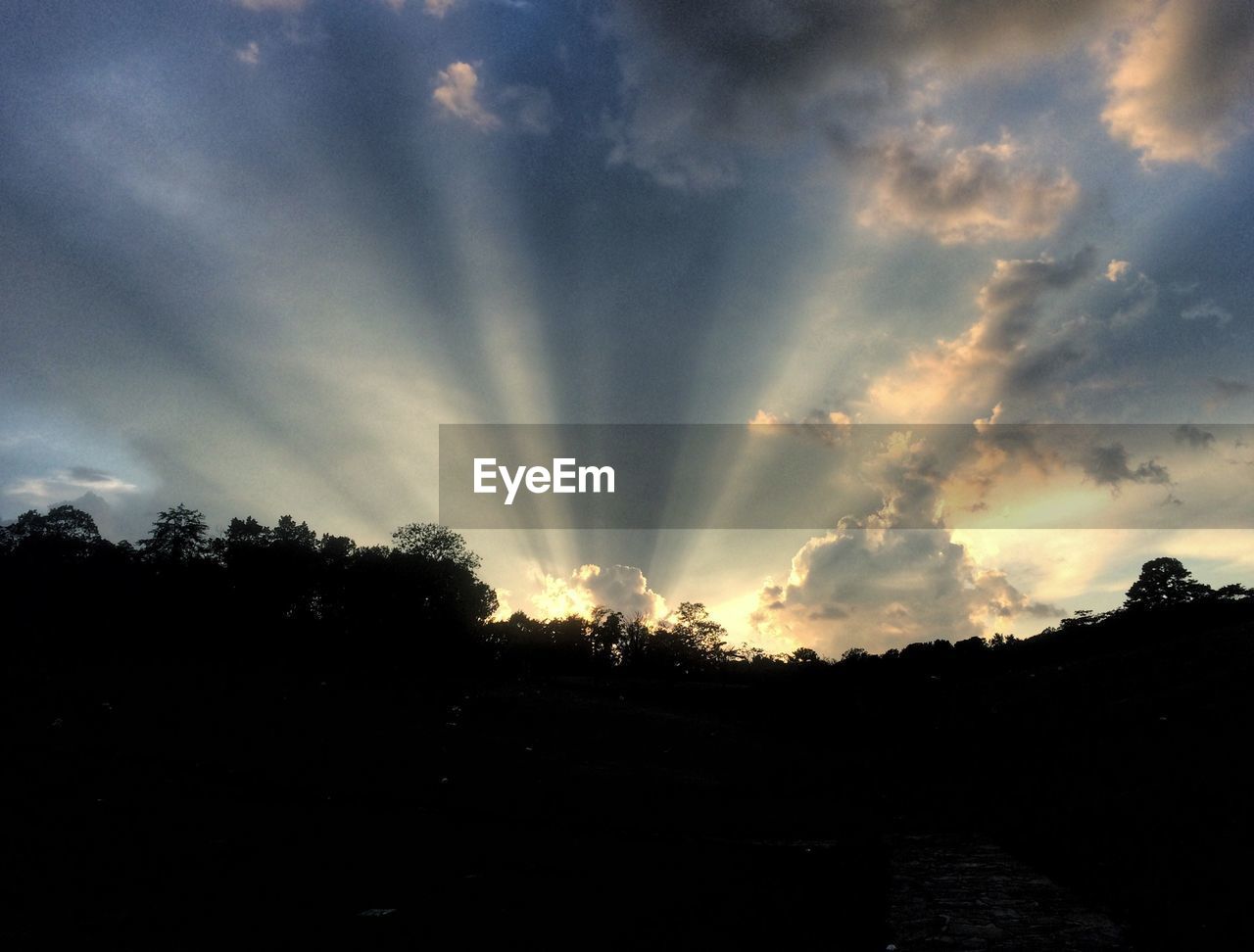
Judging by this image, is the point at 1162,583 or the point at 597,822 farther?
the point at 1162,583

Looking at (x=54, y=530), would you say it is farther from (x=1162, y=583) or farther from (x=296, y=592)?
(x=1162, y=583)

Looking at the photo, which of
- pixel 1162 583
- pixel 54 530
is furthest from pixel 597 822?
pixel 54 530

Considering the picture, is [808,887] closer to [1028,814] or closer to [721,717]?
[1028,814]

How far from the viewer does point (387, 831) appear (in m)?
8.69

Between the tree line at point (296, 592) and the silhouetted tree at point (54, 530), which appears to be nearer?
the tree line at point (296, 592)

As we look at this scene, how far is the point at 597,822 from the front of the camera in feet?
34.9

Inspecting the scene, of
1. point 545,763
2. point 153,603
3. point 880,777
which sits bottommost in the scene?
point 880,777

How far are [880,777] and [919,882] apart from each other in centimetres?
1121

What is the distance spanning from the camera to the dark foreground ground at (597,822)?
590cm

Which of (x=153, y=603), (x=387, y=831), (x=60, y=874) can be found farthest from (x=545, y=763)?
(x=153, y=603)

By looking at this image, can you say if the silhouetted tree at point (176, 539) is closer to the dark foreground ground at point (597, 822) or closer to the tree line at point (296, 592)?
the tree line at point (296, 592)

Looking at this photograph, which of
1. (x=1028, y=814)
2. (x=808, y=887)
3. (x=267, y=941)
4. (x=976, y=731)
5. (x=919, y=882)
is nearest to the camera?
(x=267, y=941)

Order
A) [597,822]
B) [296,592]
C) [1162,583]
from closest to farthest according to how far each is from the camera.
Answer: [597,822] → [1162,583] → [296,592]

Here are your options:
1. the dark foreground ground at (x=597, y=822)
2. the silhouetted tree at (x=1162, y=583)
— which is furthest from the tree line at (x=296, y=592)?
the dark foreground ground at (x=597, y=822)
